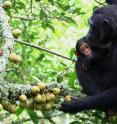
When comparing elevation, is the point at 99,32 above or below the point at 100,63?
above

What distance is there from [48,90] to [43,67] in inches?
54.3

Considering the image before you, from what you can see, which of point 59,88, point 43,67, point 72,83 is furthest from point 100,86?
point 43,67

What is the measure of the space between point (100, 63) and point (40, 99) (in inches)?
31.9

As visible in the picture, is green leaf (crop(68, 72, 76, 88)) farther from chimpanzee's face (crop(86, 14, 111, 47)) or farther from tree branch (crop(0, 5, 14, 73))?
tree branch (crop(0, 5, 14, 73))

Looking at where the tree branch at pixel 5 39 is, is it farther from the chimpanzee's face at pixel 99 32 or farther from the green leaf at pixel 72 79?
the chimpanzee's face at pixel 99 32

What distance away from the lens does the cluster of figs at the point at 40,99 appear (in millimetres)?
2016

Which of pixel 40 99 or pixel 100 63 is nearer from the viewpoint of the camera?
pixel 40 99

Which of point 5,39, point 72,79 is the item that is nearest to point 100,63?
point 72,79

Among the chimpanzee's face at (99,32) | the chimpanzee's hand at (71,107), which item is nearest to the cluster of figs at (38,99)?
the chimpanzee's hand at (71,107)

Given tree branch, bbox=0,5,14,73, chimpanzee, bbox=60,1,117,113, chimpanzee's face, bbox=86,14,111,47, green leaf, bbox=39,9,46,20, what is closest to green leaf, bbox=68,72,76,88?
chimpanzee, bbox=60,1,117,113

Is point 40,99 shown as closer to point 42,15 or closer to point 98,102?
point 98,102

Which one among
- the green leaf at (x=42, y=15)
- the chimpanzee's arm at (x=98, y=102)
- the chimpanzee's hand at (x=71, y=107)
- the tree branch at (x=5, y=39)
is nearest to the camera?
the tree branch at (x=5, y=39)

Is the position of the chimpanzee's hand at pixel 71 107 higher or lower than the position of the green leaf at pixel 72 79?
lower

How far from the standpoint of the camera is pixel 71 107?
247 cm
